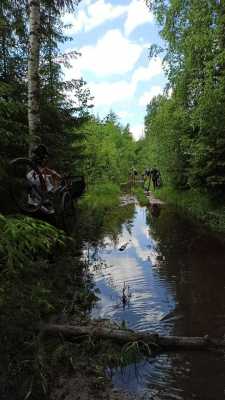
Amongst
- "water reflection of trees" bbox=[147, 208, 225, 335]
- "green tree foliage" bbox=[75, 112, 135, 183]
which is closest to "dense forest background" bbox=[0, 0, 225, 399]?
"water reflection of trees" bbox=[147, 208, 225, 335]

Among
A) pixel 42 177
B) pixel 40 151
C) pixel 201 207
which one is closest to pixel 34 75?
pixel 40 151

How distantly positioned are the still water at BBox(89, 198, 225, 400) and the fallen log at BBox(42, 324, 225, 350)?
0.39ft

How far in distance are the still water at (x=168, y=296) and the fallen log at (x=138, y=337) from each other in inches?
4.7

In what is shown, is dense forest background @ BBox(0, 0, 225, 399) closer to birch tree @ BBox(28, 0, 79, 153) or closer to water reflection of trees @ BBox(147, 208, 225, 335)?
birch tree @ BBox(28, 0, 79, 153)

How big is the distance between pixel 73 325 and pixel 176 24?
1358cm

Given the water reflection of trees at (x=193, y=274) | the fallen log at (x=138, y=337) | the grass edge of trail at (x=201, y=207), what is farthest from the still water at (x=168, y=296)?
the grass edge of trail at (x=201, y=207)

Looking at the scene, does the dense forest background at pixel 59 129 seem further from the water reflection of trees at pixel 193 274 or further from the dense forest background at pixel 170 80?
the water reflection of trees at pixel 193 274

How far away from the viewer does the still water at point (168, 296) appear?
4.10 metres

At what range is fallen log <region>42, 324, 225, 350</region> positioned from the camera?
462cm

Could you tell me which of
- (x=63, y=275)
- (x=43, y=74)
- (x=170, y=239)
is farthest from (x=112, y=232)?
(x=63, y=275)

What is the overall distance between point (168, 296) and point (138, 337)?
240cm

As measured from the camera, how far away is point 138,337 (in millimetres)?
4617

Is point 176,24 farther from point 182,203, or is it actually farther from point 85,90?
point 182,203

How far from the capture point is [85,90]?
16.0 m
